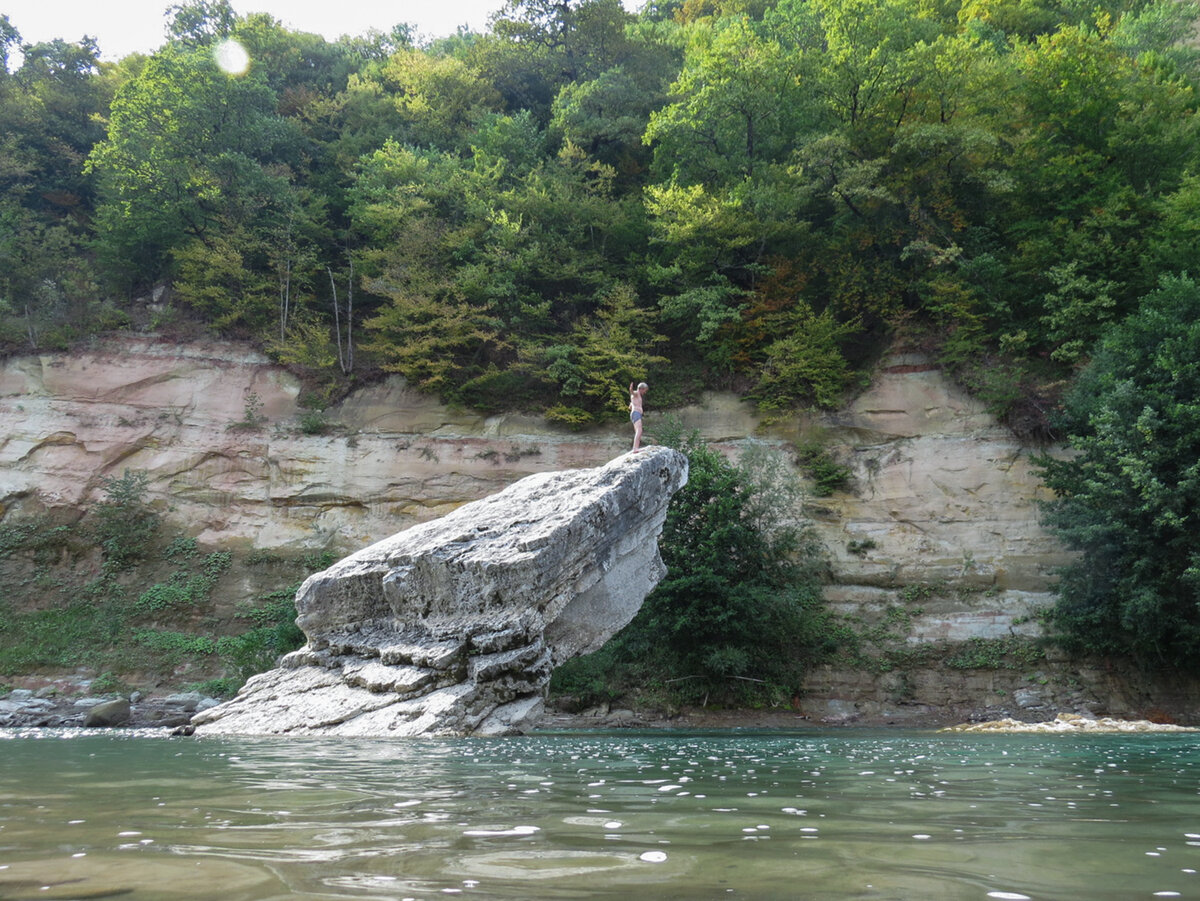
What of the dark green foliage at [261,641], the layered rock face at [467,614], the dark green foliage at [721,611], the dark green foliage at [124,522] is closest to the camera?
the layered rock face at [467,614]

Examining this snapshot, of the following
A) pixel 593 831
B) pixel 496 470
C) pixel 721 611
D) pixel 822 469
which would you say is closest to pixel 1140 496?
pixel 822 469

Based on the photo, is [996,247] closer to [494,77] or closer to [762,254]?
[762,254]

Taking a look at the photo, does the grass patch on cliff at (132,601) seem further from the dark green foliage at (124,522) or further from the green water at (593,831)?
the green water at (593,831)

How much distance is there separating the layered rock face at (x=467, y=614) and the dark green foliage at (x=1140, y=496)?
1194 centimetres

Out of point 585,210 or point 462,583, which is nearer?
point 462,583

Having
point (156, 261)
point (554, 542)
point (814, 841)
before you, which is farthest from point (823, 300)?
point (814, 841)

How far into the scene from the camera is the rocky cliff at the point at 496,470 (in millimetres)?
23062

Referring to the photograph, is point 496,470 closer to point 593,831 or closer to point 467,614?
point 467,614

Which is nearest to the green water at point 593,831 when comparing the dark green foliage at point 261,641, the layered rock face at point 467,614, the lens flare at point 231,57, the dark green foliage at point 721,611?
the layered rock face at point 467,614

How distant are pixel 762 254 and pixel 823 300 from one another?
9.32 ft

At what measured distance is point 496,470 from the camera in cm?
2716

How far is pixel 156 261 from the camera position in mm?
30766

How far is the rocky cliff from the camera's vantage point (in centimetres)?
2306

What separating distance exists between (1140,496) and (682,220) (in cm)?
1601
